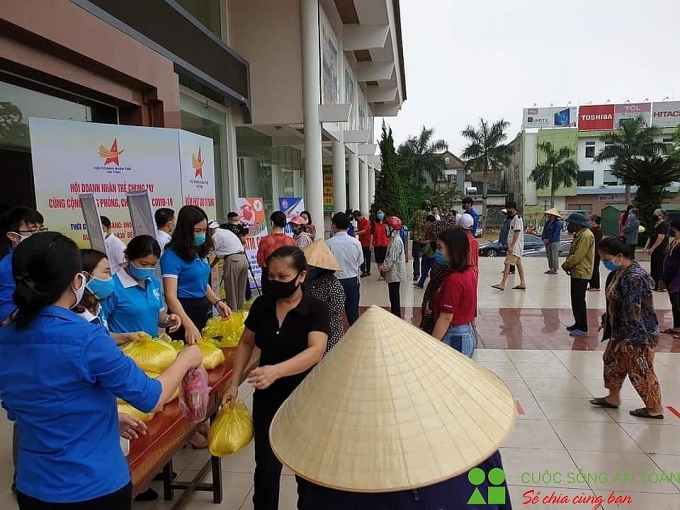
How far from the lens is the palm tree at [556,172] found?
51.4 m

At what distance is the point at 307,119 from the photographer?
1123 cm

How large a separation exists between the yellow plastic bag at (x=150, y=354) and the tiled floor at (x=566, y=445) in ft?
3.99

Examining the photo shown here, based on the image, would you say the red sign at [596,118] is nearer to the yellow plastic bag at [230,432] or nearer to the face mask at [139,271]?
the face mask at [139,271]

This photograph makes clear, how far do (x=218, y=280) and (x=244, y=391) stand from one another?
341 centimetres

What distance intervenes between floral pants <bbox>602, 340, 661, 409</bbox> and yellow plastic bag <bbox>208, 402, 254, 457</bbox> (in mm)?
3412

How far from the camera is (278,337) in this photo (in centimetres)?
238

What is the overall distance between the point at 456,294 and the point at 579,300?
4265 millimetres

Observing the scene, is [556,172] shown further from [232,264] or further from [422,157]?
[232,264]

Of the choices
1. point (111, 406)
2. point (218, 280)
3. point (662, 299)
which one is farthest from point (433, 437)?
point (662, 299)

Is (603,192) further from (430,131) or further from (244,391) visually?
(244,391)

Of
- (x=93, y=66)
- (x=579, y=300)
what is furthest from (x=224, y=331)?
(x=579, y=300)

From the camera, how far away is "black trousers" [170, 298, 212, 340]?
376 centimetres

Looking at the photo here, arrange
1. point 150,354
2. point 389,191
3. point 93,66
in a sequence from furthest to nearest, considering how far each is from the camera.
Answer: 1. point 389,191
2. point 93,66
3. point 150,354

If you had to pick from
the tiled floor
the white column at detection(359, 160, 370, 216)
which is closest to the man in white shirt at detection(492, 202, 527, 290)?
the tiled floor
